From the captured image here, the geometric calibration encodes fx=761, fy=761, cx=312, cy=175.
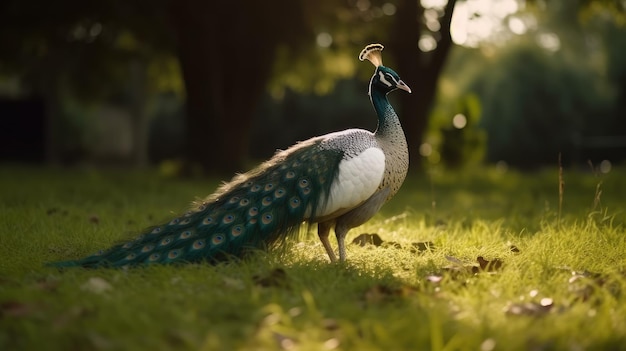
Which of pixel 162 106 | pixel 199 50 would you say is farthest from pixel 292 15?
pixel 162 106

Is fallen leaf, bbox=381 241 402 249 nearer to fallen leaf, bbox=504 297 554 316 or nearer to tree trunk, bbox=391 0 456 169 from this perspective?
fallen leaf, bbox=504 297 554 316

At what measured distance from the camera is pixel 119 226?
6.45 m

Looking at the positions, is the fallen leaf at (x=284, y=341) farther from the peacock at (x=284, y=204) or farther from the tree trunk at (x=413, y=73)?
the tree trunk at (x=413, y=73)

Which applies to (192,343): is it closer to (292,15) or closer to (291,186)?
(291,186)

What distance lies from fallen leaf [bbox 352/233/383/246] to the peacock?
2.50 feet

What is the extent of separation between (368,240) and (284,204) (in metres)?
1.31

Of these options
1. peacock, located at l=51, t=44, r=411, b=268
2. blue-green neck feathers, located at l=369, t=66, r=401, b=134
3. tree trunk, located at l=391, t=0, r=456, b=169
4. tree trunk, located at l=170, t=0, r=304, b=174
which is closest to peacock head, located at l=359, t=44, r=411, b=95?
blue-green neck feathers, located at l=369, t=66, r=401, b=134

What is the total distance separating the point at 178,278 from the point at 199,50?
9856mm

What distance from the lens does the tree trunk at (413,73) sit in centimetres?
1487

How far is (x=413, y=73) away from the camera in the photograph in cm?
1515

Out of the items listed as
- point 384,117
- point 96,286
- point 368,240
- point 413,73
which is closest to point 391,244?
point 368,240

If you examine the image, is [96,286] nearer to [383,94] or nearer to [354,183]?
[354,183]

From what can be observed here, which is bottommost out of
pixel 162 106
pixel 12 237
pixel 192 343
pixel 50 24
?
pixel 162 106

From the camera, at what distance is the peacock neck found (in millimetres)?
5134
